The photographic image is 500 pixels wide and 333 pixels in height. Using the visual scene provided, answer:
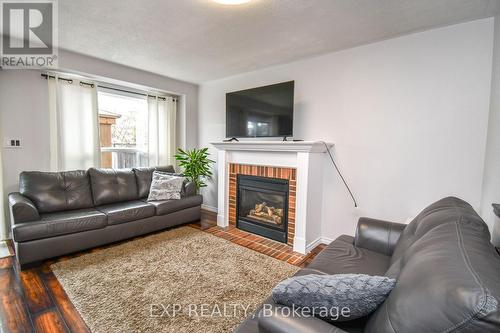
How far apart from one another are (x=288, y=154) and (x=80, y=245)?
269 cm

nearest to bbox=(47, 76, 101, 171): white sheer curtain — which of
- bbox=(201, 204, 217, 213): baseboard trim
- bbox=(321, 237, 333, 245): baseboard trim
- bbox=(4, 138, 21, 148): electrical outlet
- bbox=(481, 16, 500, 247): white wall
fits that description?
bbox=(4, 138, 21, 148): electrical outlet

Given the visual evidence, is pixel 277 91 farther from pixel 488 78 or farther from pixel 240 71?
pixel 488 78

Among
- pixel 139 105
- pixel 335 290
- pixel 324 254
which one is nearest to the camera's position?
pixel 335 290

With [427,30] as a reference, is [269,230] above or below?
below

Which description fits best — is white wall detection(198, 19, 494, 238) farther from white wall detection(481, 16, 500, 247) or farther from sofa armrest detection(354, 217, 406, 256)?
sofa armrest detection(354, 217, 406, 256)

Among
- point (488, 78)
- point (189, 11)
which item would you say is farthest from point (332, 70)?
point (189, 11)

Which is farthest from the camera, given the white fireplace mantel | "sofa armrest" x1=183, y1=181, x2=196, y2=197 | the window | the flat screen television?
the window

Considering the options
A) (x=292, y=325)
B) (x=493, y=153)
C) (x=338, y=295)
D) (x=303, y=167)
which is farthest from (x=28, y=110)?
(x=493, y=153)

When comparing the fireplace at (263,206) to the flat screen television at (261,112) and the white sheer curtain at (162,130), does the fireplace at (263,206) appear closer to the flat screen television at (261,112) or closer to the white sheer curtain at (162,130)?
the flat screen television at (261,112)

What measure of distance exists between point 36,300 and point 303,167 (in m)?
2.79

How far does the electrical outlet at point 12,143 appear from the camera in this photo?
9.68ft

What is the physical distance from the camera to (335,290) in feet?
3.17

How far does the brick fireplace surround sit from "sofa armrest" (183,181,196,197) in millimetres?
683

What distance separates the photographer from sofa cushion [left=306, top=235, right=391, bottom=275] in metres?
1.55
